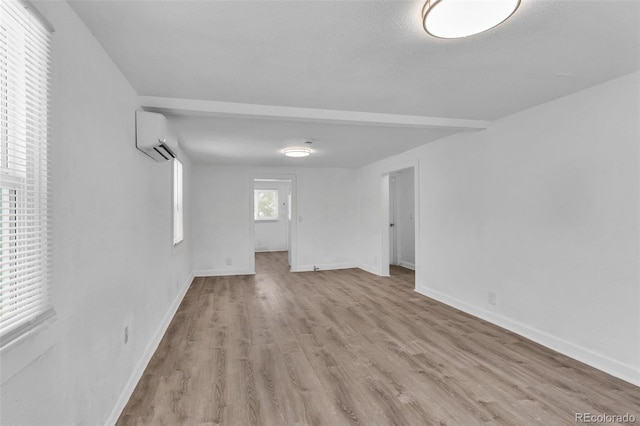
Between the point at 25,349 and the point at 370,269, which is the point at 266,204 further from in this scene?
the point at 25,349

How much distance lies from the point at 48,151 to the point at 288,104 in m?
1.98

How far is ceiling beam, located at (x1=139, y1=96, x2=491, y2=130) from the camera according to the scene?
2788mm

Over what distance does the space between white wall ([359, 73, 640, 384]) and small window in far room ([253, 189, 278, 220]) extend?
6.94 m

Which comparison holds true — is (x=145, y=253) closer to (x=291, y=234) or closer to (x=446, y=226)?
(x=446, y=226)

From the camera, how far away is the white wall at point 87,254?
4.27 ft

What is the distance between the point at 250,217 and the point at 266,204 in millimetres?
3997

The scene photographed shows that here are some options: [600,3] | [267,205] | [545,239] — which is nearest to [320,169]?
[267,205]

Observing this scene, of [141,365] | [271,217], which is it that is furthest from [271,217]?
A: [141,365]

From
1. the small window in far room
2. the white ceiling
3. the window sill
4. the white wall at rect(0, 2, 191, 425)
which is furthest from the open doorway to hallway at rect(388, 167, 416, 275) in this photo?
the window sill

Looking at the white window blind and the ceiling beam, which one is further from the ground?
the ceiling beam

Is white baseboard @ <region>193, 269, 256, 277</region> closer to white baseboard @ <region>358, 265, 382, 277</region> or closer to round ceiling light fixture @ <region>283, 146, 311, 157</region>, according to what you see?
white baseboard @ <region>358, 265, 382, 277</region>

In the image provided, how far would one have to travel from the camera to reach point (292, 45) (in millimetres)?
1929

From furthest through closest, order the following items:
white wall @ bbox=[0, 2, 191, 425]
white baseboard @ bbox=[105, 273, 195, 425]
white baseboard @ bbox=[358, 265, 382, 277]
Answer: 1. white baseboard @ bbox=[358, 265, 382, 277]
2. white baseboard @ bbox=[105, 273, 195, 425]
3. white wall @ bbox=[0, 2, 191, 425]

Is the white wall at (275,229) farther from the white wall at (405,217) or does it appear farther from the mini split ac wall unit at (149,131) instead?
the mini split ac wall unit at (149,131)
